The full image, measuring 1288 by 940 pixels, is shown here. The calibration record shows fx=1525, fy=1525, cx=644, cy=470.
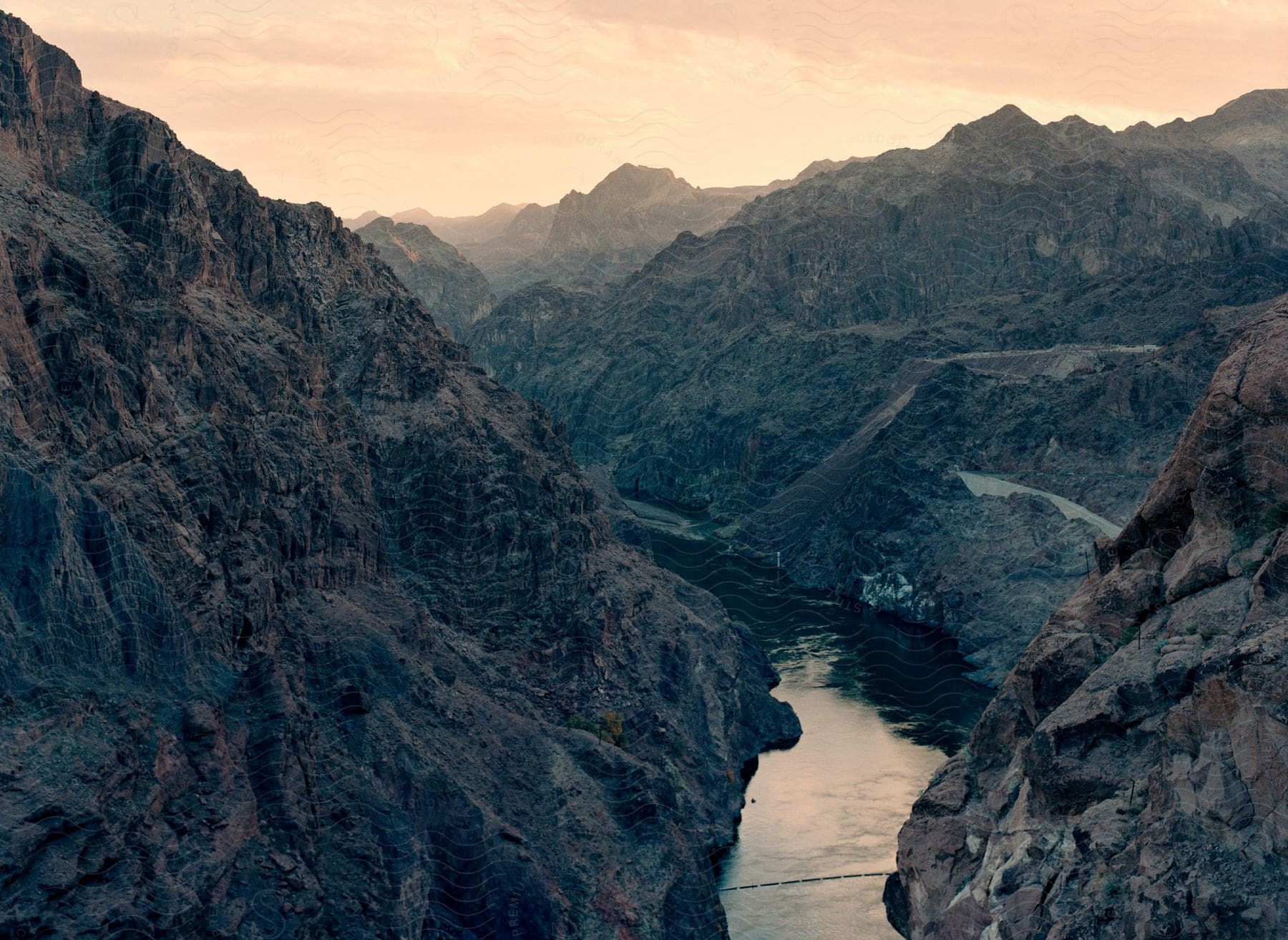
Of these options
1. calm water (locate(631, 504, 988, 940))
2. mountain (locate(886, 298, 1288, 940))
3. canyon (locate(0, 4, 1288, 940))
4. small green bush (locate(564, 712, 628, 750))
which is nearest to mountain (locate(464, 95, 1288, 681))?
calm water (locate(631, 504, 988, 940))

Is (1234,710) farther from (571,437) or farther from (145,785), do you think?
(571,437)

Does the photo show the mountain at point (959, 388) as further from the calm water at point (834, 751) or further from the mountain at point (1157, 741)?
the mountain at point (1157, 741)

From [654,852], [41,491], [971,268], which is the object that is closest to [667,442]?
[971,268]

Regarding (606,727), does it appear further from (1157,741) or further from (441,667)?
(1157,741)

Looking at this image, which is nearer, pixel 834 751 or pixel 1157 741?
pixel 1157 741

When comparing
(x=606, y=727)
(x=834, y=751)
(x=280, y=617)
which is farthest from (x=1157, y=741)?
(x=834, y=751)
